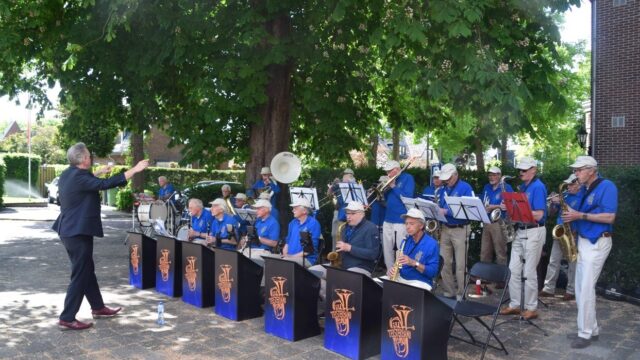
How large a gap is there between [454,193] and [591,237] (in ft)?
8.74

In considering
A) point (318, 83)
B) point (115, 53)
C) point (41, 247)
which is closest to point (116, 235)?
point (41, 247)

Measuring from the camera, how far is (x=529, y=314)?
759cm

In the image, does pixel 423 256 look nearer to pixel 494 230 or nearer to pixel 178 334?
pixel 178 334

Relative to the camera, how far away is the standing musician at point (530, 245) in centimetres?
763

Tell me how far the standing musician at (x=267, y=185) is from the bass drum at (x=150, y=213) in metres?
4.25

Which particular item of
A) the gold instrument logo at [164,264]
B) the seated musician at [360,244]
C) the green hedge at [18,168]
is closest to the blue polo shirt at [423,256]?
the seated musician at [360,244]

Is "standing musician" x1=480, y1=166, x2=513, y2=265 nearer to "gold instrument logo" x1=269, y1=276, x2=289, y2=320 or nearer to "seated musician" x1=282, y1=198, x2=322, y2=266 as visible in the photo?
"seated musician" x1=282, y1=198, x2=322, y2=266

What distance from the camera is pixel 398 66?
8977 millimetres

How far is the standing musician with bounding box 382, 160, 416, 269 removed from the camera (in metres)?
9.76

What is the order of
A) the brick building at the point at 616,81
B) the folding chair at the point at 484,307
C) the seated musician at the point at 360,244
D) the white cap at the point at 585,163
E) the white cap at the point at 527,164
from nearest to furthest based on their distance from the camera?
the folding chair at the point at 484,307 → the white cap at the point at 585,163 → the seated musician at the point at 360,244 → the white cap at the point at 527,164 → the brick building at the point at 616,81

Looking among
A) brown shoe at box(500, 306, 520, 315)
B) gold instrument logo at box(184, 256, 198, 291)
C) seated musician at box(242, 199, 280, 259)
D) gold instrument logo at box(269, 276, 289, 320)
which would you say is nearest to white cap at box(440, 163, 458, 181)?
brown shoe at box(500, 306, 520, 315)

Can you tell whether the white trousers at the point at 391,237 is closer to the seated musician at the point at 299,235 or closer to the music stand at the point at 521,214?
the seated musician at the point at 299,235

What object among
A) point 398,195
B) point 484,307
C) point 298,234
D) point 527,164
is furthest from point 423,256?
point 398,195

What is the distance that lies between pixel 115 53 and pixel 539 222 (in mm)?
9257
